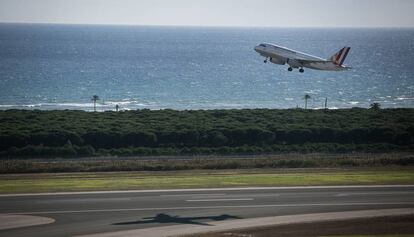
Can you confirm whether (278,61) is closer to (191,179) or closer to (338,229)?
(191,179)

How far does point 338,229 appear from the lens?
41.5m

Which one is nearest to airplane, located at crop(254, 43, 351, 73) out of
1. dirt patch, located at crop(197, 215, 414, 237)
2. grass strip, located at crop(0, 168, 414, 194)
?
grass strip, located at crop(0, 168, 414, 194)

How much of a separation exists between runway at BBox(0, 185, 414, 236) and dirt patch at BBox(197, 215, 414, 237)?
2.96 metres

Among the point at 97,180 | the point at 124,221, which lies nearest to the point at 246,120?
the point at 97,180

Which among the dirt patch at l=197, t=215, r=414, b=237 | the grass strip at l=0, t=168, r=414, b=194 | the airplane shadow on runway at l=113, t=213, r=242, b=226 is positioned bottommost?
the dirt patch at l=197, t=215, r=414, b=237

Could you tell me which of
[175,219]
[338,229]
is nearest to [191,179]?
[175,219]

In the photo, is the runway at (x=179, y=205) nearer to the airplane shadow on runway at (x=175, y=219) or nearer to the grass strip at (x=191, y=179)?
the airplane shadow on runway at (x=175, y=219)

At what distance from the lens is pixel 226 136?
80000 mm

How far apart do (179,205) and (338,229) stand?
10.4 metres

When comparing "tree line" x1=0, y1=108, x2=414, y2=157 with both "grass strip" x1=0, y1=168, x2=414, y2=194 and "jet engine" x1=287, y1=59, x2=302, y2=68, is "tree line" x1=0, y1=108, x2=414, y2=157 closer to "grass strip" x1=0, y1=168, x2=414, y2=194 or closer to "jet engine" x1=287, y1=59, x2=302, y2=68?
"jet engine" x1=287, y1=59, x2=302, y2=68

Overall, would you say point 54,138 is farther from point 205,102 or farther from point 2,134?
point 205,102

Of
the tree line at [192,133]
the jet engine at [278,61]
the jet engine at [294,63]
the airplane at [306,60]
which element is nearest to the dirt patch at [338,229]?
the tree line at [192,133]

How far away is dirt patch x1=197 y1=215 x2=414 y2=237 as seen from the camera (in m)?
40.1

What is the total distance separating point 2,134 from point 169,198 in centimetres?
3290
